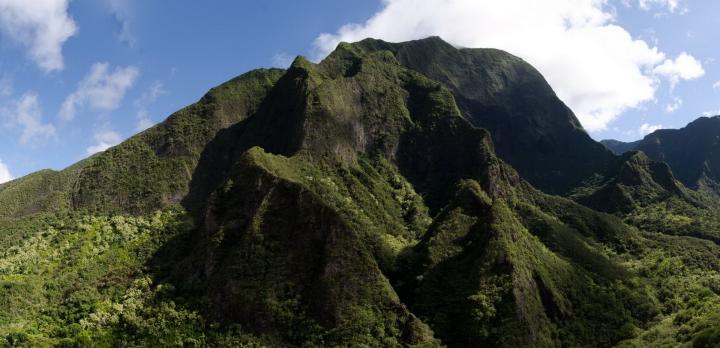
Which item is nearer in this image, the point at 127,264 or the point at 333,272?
the point at 333,272

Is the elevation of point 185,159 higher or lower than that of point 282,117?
lower

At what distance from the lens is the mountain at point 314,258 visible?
114375 millimetres

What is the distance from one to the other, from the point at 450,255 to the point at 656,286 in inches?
2145

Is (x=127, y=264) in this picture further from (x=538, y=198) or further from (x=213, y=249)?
(x=538, y=198)

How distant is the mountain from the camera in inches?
4503

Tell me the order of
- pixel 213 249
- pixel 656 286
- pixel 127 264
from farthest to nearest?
pixel 656 286, pixel 127 264, pixel 213 249

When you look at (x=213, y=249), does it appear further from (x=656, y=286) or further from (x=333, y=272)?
(x=656, y=286)

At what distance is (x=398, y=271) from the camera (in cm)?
13400

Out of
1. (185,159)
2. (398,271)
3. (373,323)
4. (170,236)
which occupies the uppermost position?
(185,159)

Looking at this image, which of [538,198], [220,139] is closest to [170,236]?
[220,139]

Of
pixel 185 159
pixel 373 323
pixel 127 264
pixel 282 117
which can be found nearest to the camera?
pixel 373 323

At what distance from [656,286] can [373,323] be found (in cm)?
7668

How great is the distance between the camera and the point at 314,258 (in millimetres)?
122750

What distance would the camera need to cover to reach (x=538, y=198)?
197500 mm
